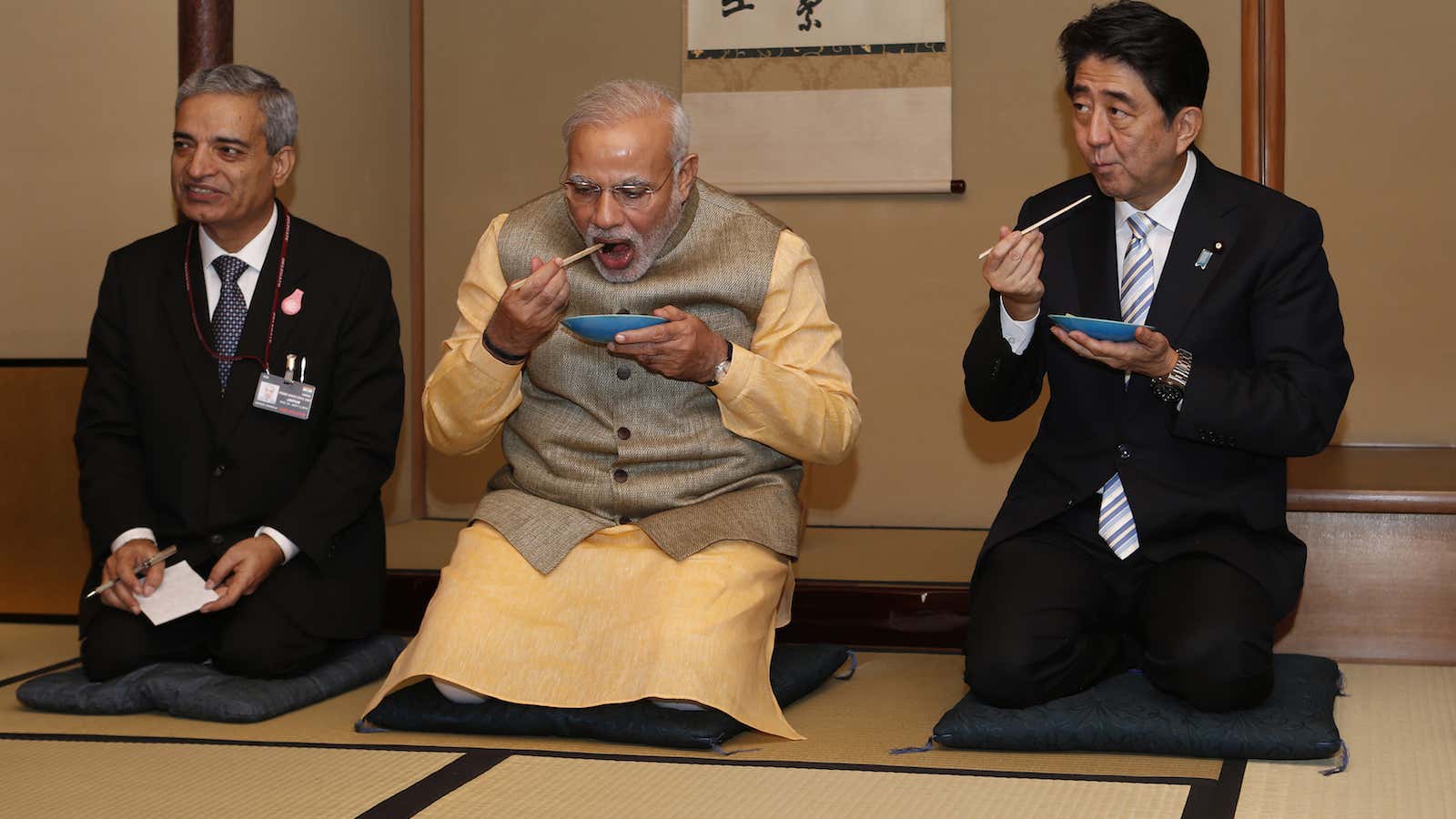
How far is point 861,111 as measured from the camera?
4.79 metres

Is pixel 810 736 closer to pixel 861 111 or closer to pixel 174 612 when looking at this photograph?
pixel 174 612

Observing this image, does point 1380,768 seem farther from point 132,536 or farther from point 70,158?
point 70,158

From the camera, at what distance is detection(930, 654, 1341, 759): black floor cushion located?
243 centimetres

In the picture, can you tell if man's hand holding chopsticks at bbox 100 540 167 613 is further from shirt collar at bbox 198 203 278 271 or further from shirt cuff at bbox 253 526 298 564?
shirt collar at bbox 198 203 278 271

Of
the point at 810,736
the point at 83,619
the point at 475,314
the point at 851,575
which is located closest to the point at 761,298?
the point at 475,314

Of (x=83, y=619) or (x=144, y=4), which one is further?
(x=144, y=4)

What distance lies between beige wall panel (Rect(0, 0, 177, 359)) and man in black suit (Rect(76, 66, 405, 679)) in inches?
25.5

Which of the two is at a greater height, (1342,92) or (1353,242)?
(1342,92)

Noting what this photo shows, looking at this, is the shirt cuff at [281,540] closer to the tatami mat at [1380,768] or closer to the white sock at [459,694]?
the white sock at [459,694]

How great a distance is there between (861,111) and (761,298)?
2.10 m

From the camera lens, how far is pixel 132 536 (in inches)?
120

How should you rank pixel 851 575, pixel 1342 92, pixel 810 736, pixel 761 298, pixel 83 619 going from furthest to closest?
pixel 1342 92 < pixel 851 575 < pixel 83 619 < pixel 761 298 < pixel 810 736

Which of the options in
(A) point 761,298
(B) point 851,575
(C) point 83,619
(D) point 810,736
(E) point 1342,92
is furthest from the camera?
(E) point 1342,92


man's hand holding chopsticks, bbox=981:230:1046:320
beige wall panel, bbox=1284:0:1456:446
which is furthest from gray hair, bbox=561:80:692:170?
beige wall panel, bbox=1284:0:1456:446
